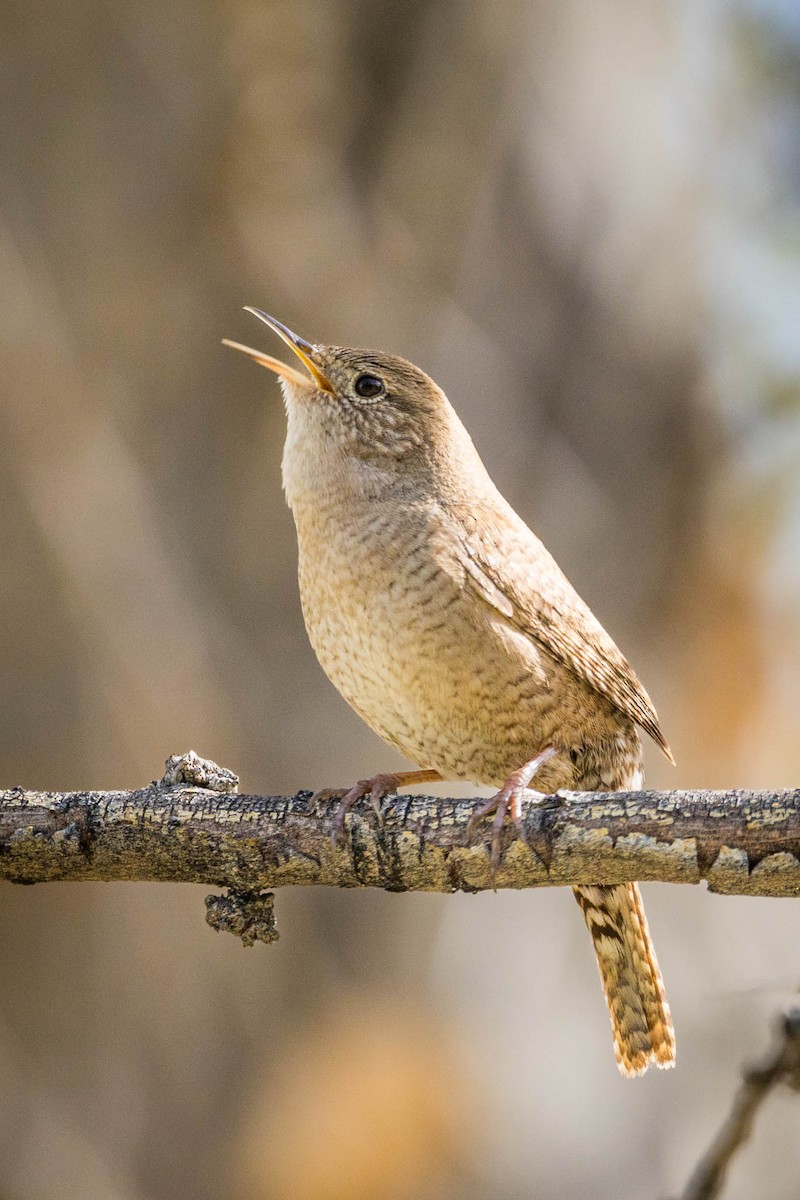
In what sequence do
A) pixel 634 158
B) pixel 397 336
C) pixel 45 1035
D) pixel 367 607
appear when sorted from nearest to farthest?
pixel 367 607, pixel 45 1035, pixel 397 336, pixel 634 158

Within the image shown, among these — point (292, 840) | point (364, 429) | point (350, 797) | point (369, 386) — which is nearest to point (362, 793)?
point (350, 797)

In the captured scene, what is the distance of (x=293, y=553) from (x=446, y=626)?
2710 millimetres

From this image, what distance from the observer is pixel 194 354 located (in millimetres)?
5691

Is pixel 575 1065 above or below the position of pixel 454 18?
below

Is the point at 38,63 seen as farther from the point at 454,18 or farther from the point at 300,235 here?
the point at 454,18

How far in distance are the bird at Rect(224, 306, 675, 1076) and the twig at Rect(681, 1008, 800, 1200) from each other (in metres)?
0.87

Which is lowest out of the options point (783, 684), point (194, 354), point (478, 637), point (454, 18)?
point (478, 637)

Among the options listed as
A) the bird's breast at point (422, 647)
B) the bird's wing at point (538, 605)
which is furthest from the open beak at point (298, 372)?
the bird's wing at point (538, 605)

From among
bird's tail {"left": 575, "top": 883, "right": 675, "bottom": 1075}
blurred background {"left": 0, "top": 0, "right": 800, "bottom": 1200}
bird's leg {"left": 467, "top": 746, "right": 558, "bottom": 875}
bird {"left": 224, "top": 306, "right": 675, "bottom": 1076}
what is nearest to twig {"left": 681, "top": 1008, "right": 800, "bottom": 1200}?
bird's leg {"left": 467, "top": 746, "right": 558, "bottom": 875}

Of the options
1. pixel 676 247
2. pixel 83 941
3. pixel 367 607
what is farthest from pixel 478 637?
pixel 676 247

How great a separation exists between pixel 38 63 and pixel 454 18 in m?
1.98

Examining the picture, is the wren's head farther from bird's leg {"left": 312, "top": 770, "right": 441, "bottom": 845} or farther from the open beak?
bird's leg {"left": 312, "top": 770, "right": 441, "bottom": 845}

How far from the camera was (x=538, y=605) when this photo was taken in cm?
320

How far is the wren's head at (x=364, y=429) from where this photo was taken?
333cm
